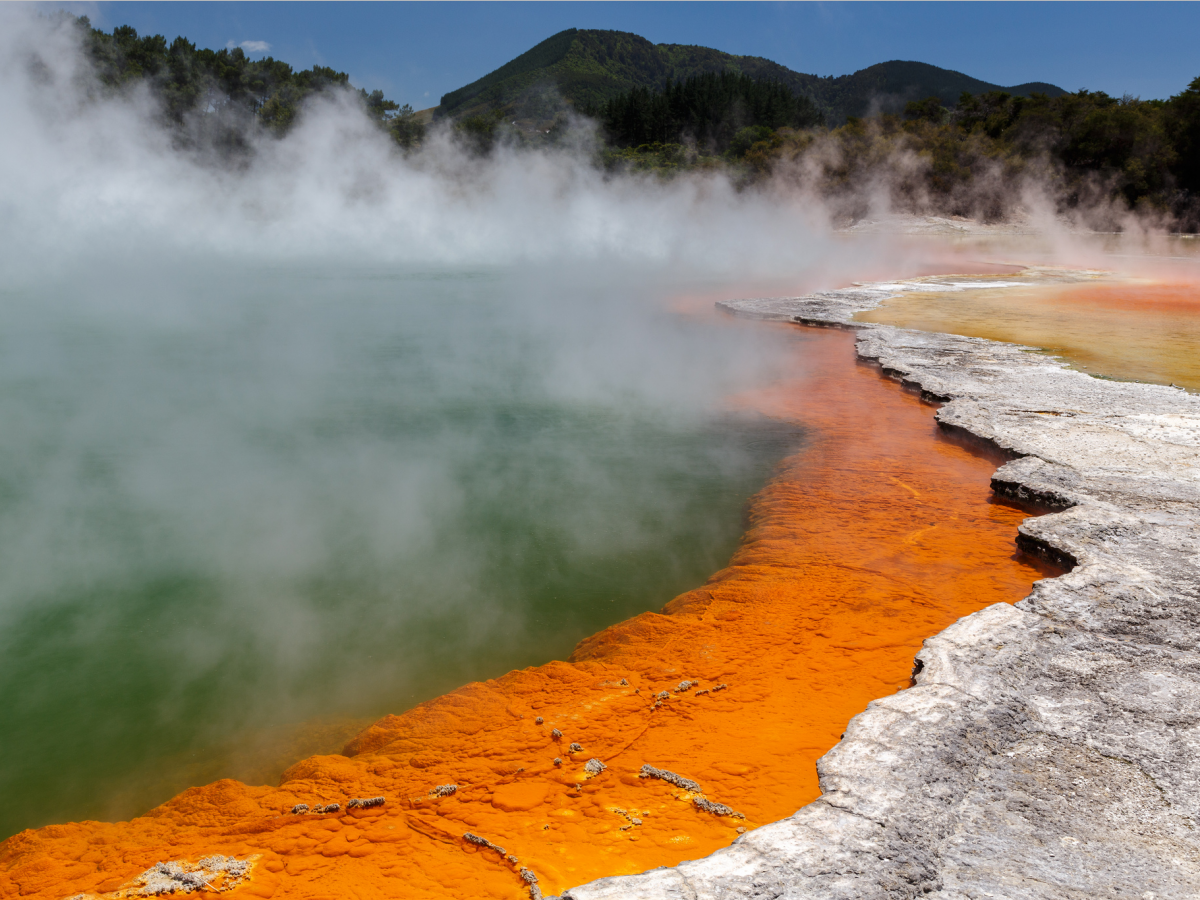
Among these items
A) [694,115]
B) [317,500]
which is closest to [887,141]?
[694,115]

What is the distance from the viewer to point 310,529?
174 inches

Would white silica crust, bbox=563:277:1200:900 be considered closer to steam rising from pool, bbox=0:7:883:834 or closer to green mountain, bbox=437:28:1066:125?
steam rising from pool, bbox=0:7:883:834

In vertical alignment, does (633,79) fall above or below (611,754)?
above

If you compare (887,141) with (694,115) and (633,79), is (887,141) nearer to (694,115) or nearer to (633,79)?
(694,115)

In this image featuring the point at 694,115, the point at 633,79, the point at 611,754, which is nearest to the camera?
the point at 611,754

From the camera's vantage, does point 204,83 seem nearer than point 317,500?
No

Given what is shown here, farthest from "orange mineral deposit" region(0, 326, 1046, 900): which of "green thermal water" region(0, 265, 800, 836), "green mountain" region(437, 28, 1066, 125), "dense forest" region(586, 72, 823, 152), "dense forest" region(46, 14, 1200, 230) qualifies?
"green mountain" region(437, 28, 1066, 125)

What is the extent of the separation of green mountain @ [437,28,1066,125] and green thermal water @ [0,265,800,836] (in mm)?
54940

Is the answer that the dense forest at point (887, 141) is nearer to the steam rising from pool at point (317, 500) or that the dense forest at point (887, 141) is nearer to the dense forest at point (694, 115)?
the dense forest at point (694, 115)

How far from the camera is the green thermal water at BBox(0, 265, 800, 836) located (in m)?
2.92

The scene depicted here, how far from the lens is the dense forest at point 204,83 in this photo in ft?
76.3

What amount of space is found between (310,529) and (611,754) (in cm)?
272

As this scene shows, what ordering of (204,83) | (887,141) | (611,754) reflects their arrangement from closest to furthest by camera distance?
(611,754), (204,83), (887,141)

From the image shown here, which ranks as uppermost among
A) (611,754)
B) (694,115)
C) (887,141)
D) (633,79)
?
(633,79)
